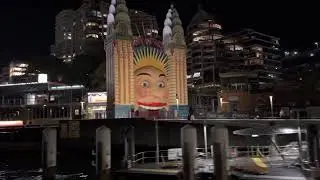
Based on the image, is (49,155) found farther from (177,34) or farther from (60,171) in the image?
(177,34)

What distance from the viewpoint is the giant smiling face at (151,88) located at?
3342 inches

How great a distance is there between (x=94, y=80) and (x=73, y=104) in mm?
→ 20966

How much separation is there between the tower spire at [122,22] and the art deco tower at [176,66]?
10231 millimetres

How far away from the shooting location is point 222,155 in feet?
104

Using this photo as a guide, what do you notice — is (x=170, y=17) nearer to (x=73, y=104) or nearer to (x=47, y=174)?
(x=73, y=104)

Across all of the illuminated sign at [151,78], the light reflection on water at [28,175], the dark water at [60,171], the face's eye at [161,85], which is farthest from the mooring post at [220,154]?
the face's eye at [161,85]

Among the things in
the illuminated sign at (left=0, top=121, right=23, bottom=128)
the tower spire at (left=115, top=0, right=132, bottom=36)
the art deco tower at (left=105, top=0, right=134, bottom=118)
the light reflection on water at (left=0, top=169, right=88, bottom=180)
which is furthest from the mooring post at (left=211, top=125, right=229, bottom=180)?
the illuminated sign at (left=0, top=121, right=23, bottom=128)

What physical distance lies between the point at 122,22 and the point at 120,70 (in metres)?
9.24

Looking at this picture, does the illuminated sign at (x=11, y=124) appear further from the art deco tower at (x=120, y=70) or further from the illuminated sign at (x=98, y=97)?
the art deco tower at (x=120, y=70)

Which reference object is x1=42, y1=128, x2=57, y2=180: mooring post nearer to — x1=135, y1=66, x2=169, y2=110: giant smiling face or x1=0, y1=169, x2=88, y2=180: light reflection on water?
x1=0, y1=169, x2=88, y2=180: light reflection on water

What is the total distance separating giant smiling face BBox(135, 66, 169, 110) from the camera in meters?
84.9

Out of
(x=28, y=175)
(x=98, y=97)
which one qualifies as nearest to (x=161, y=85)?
(x=98, y=97)

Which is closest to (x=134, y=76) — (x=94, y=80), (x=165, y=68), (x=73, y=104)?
(x=165, y=68)

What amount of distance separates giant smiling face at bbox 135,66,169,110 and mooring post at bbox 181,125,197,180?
51544mm
